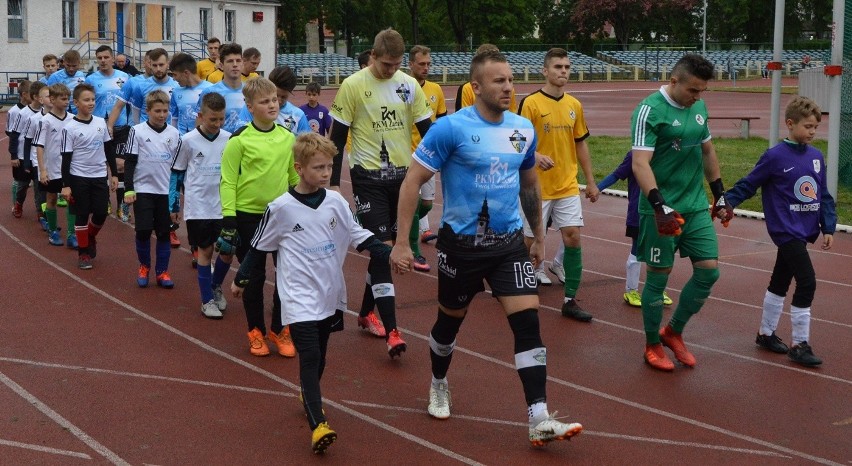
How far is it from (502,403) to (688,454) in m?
1.28

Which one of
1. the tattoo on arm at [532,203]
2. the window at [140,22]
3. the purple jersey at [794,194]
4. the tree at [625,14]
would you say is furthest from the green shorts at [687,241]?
the tree at [625,14]

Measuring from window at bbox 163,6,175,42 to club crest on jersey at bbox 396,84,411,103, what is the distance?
44902 millimetres

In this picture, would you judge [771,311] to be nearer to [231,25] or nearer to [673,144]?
[673,144]

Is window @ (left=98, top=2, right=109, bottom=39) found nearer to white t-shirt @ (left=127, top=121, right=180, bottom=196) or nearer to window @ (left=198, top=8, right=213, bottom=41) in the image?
window @ (left=198, top=8, right=213, bottom=41)

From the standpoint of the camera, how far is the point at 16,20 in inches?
1722

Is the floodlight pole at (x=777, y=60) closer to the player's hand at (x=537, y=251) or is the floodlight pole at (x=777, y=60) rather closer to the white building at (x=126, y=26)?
the player's hand at (x=537, y=251)

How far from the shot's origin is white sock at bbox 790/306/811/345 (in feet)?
26.2

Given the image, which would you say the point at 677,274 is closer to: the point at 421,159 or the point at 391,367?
the point at 391,367

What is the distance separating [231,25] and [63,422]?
1994 inches

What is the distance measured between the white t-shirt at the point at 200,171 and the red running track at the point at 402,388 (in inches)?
33.8

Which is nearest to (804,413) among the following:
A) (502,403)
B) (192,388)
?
(502,403)

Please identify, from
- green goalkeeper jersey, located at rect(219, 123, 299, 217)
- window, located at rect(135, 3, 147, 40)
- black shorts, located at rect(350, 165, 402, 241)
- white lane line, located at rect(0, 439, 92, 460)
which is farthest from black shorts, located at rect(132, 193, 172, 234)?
window, located at rect(135, 3, 147, 40)

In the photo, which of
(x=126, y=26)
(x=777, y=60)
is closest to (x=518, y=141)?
(x=777, y=60)

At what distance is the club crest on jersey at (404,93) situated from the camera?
8352 mm
